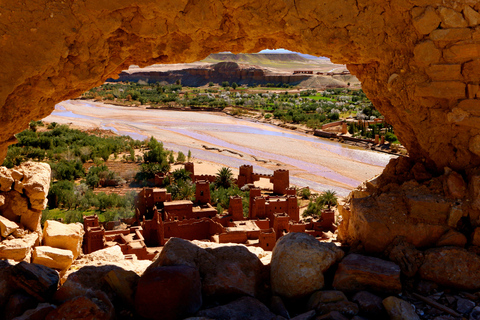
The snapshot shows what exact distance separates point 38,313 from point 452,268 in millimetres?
3787

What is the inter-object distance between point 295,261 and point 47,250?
3.00 meters

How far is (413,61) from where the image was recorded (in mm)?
4441

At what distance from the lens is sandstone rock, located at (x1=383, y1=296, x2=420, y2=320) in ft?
11.8

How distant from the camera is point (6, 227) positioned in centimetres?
489

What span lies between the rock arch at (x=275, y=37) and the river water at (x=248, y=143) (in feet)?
59.2

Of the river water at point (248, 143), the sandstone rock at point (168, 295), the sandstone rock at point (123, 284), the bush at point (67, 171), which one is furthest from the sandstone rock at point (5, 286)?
the river water at point (248, 143)

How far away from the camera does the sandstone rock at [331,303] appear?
12.0 ft

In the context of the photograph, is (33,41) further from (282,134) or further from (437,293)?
(282,134)

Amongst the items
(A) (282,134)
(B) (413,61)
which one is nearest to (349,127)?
(A) (282,134)

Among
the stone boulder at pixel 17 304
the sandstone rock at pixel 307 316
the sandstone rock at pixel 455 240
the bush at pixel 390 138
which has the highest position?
the sandstone rock at pixel 455 240

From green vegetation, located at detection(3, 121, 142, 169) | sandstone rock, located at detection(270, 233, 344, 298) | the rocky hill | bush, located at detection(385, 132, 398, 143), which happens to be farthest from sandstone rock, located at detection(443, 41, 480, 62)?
the rocky hill

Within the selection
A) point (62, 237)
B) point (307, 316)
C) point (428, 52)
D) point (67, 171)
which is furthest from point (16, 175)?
point (67, 171)

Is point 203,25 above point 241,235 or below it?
above

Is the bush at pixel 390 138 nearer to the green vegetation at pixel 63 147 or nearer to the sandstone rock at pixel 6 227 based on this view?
the green vegetation at pixel 63 147
